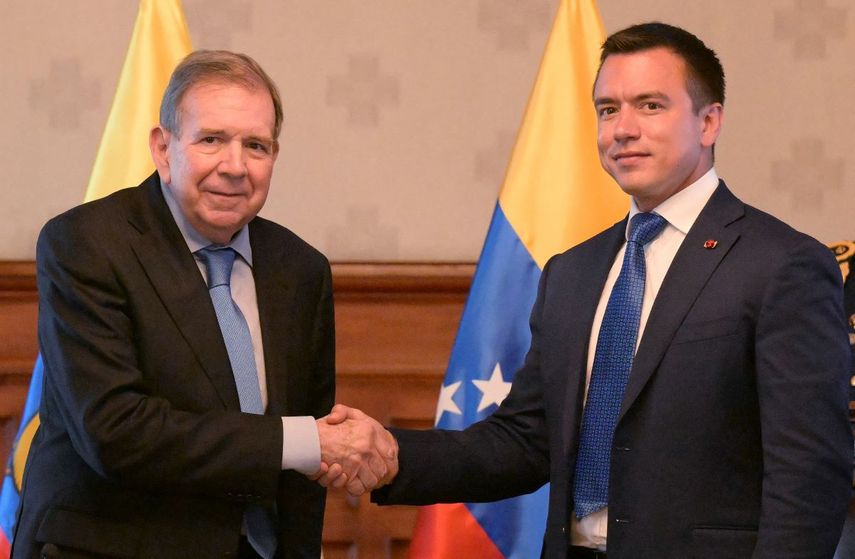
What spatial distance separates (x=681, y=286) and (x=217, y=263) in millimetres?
934

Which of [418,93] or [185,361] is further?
[418,93]

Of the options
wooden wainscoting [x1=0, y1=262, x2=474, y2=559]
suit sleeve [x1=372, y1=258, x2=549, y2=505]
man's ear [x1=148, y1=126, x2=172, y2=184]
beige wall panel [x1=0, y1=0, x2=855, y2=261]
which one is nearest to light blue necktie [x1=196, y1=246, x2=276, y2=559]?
man's ear [x1=148, y1=126, x2=172, y2=184]

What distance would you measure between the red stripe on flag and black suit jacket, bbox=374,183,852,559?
0.94 meters

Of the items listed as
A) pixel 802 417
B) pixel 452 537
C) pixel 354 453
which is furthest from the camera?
pixel 452 537

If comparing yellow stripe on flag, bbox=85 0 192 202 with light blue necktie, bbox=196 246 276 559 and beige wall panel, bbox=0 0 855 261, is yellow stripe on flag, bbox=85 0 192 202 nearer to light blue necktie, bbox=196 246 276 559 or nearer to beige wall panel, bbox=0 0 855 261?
beige wall panel, bbox=0 0 855 261

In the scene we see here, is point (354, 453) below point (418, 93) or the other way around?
below

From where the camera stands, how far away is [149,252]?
2.40 metres

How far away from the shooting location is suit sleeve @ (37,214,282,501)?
2.28 metres

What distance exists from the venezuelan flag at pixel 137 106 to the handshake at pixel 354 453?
1.17 m

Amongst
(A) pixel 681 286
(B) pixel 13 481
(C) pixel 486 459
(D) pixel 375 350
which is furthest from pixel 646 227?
(B) pixel 13 481

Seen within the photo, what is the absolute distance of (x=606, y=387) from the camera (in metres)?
2.38

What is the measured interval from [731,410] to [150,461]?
109cm

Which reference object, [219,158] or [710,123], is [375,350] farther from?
[710,123]

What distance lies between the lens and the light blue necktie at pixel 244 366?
7.85 ft
